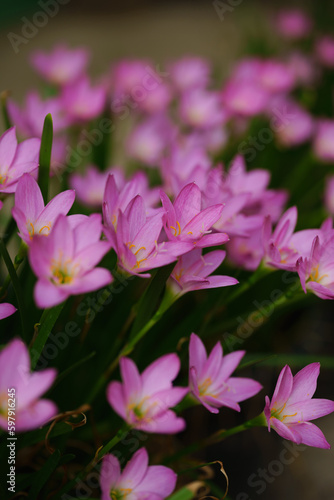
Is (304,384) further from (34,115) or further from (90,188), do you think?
(34,115)

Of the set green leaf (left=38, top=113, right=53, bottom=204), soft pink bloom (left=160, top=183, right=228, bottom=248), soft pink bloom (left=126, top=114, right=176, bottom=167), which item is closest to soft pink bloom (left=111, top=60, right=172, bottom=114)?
soft pink bloom (left=126, top=114, right=176, bottom=167)

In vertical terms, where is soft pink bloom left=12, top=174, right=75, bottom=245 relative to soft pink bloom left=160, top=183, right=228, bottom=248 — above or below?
above

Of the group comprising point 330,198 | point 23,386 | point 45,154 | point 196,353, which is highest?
point 45,154

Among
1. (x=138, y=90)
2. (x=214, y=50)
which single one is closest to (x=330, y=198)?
(x=138, y=90)

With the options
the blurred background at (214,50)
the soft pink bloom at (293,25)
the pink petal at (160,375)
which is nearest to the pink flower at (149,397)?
the pink petal at (160,375)

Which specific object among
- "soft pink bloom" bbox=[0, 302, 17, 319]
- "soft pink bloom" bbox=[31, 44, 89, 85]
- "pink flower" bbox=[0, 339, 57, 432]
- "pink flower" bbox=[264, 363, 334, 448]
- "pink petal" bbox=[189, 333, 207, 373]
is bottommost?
"pink flower" bbox=[264, 363, 334, 448]

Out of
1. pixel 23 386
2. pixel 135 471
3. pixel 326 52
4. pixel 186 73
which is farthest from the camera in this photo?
pixel 326 52

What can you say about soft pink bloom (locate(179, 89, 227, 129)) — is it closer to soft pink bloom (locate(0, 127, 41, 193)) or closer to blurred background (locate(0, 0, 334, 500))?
blurred background (locate(0, 0, 334, 500))

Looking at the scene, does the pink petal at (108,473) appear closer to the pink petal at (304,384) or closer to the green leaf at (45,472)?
the green leaf at (45,472)
